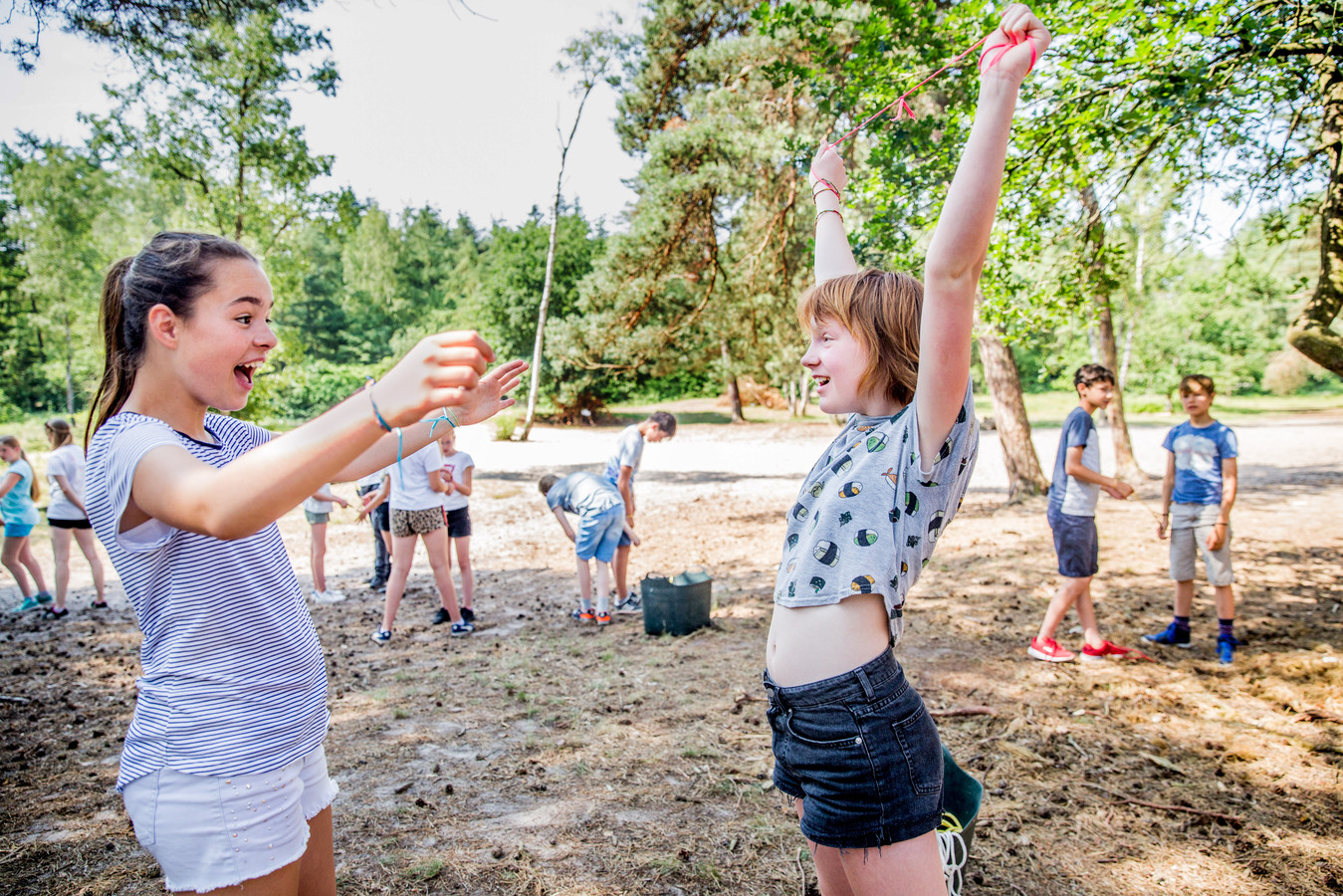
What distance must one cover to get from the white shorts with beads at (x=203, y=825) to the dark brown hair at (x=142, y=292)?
0.67 m

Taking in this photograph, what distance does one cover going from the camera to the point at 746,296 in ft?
48.0

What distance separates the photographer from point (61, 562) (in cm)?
718

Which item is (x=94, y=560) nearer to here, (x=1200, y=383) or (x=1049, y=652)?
(x=1049, y=652)

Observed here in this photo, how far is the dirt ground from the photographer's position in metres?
3.01

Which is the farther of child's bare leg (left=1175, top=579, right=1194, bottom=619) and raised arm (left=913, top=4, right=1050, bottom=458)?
child's bare leg (left=1175, top=579, right=1194, bottom=619)

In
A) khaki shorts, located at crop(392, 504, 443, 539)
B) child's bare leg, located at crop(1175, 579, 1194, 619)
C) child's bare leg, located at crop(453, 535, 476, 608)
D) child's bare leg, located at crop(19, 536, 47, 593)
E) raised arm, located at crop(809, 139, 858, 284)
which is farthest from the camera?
child's bare leg, located at crop(19, 536, 47, 593)

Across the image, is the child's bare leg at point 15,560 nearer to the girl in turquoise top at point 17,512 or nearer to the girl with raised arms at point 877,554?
the girl in turquoise top at point 17,512

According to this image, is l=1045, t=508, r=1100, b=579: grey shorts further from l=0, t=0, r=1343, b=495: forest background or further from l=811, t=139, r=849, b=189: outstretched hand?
l=811, t=139, r=849, b=189: outstretched hand

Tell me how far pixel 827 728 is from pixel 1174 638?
515 cm

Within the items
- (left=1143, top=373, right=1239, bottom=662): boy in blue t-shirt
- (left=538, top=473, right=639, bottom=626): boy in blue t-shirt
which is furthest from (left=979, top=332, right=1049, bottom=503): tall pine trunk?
(left=538, top=473, right=639, bottom=626): boy in blue t-shirt

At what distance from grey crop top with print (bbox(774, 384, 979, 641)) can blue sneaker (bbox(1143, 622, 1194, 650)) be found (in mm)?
4950

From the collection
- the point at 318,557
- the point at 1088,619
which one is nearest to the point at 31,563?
the point at 318,557

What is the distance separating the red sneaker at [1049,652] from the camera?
5.21 m

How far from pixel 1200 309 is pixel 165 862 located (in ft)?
114
